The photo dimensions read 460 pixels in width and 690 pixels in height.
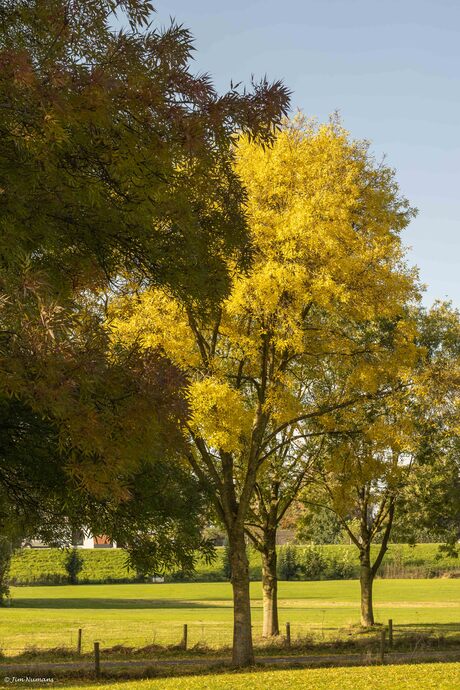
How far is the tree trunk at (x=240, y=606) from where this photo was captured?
2147 centimetres

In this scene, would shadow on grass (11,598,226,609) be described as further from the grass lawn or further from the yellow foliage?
the yellow foliage

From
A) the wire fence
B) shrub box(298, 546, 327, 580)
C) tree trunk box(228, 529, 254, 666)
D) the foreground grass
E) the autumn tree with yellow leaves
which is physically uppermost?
the autumn tree with yellow leaves

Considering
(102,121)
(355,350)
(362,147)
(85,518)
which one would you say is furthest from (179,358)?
(102,121)

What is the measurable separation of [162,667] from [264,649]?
5301mm

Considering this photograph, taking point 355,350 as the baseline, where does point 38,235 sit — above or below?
below

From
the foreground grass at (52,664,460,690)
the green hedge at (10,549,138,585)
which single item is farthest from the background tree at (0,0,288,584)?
the green hedge at (10,549,138,585)

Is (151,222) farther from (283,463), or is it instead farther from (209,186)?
(283,463)

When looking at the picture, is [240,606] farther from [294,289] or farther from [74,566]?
[74,566]

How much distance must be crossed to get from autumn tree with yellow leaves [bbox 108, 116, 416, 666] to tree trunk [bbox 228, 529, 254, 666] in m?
0.03

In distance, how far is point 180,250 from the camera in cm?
1109

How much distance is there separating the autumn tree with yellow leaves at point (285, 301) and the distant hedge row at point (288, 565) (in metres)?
56.4

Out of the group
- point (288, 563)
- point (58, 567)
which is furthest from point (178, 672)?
point (288, 563)

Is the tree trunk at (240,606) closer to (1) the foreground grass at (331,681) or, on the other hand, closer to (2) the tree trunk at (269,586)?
(1) the foreground grass at (331,681)

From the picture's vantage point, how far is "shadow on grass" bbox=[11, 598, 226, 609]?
59.0 meters
